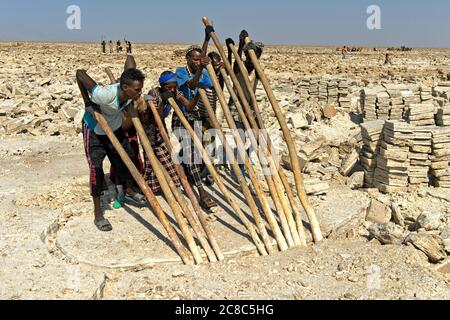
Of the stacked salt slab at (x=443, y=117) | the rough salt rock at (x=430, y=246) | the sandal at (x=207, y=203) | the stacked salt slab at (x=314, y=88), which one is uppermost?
the stacked salt slab at (x=314, y=88)

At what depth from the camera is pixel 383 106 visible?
30.8 ft

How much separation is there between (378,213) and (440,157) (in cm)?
140

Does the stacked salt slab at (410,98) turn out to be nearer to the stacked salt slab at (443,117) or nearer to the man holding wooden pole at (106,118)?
the stacked salt slab at (443,117)

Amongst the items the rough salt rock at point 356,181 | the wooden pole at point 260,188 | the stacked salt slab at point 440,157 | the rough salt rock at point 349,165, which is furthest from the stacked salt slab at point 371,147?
the wooden pole at point 260,188

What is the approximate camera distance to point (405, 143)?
5.43 m

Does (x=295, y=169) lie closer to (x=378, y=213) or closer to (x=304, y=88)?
(x=378, y=213)

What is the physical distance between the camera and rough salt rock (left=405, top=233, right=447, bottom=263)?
149 inches

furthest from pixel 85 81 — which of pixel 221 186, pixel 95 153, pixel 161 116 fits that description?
pixel 221 186

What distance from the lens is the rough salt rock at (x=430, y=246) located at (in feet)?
12.4

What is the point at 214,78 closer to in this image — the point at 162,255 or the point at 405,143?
the point at 162,255

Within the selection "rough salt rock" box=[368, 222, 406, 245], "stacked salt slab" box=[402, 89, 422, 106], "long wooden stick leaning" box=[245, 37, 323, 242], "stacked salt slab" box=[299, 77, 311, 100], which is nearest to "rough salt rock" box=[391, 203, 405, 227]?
"rough salt rock" box=[368, 222, 406, 245]

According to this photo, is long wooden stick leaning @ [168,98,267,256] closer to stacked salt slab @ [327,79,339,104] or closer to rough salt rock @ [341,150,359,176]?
rough salt rock @ [341,150,359,176]

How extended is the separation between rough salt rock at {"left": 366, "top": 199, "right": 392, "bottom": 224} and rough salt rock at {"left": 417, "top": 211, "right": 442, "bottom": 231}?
16.2 inches

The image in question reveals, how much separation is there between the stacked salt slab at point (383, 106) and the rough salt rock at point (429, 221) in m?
5.25
